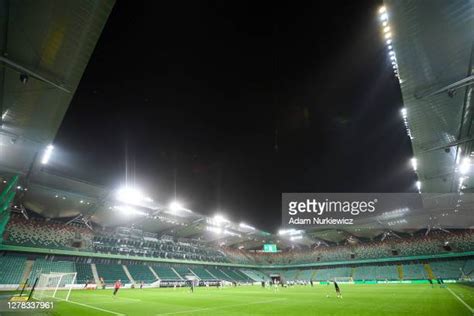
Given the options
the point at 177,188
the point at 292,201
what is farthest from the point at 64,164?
the point at 292,201

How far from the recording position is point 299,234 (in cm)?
7031

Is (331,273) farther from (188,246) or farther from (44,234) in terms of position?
(44,234)

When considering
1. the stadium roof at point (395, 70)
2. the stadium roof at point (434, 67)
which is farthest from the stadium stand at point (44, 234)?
the stadium roof at point (434, 67)

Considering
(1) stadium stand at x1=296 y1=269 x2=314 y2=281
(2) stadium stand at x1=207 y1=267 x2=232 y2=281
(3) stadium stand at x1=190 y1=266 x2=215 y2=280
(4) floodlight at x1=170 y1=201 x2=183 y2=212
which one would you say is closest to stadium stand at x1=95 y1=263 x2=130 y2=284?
(4) floodlight at x1=170 y1=201 x2=183 y2=212

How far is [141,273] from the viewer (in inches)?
1969

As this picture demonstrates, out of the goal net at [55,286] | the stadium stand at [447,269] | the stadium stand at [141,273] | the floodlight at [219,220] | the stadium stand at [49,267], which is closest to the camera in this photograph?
the goal net at [55,286]

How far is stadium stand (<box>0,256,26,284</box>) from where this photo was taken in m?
32.9

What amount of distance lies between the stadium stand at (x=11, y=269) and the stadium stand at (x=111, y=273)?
443 inches

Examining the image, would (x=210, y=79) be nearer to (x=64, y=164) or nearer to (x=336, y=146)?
(x=336, y=146)

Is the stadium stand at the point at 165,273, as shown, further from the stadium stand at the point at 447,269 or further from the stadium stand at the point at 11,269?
the stadium stand at the point at 447,269

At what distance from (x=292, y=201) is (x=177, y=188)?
16.2 meters

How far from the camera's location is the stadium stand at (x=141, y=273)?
48006 mm

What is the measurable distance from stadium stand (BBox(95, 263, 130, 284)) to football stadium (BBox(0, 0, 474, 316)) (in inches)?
12.4

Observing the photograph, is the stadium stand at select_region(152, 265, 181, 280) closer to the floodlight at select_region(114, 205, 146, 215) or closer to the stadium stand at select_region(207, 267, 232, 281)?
the stadium stand at select_region(207, 267, 232, 281)
